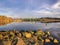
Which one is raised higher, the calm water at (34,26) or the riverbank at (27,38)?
the calm water at (34,26)

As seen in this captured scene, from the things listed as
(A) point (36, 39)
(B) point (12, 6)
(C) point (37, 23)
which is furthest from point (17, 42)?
(B) point (12, 6)

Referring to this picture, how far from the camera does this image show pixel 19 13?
165 cm

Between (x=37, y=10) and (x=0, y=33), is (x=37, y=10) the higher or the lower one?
the higher one

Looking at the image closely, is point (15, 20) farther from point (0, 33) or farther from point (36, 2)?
point (36, 2)

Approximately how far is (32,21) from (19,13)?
218 millimetres

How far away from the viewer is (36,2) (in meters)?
1.65

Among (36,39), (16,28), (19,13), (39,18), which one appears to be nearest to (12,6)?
(19,13)

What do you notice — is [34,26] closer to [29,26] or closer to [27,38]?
[29,26]

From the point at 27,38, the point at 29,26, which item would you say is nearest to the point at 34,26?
the point at 29,26

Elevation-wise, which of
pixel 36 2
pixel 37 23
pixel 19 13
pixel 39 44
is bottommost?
pixel 39 44

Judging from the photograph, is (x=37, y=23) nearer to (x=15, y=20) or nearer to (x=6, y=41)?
(x=15, y=20)

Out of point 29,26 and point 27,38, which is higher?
point 29,26

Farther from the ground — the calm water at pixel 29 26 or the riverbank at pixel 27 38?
the calm water at pixel 29 26

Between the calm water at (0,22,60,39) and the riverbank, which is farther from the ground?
the calm water at (0,22,60,39)
